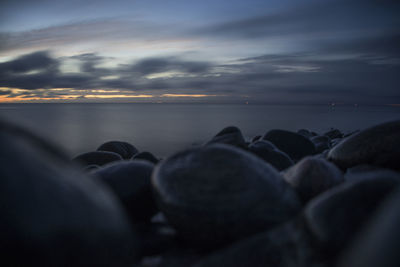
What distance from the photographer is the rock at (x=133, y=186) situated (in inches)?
97.1

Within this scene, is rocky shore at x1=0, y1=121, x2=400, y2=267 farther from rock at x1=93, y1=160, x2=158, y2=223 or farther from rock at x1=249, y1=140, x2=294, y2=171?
rock at x1=249, y1=140, x2=294, y2=171

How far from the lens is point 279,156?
15.5 feet

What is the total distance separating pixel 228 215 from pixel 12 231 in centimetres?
124

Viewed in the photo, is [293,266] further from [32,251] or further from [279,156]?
[279,156]

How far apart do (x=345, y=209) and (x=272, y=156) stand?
121 inches

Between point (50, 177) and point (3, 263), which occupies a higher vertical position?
point (50, 177)

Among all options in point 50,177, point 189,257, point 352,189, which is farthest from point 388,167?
point 50,177

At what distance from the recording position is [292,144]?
22.0ft

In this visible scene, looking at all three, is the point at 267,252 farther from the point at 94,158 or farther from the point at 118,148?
the point at 118,148

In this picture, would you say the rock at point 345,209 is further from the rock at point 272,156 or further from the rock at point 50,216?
the rock at point 272,156

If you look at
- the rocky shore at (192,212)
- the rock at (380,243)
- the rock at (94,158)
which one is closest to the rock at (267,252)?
the rocky shore at (192,212)

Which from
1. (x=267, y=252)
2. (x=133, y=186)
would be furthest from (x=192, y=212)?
(x=133, y=186)

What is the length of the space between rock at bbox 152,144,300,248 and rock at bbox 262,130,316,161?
4600 millimetres

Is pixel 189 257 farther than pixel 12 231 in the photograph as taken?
Yes
